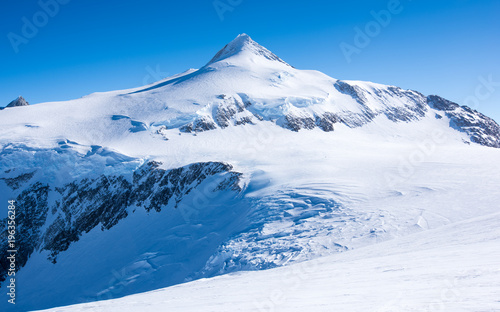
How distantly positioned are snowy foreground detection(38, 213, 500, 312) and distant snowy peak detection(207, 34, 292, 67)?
7913 centimetres

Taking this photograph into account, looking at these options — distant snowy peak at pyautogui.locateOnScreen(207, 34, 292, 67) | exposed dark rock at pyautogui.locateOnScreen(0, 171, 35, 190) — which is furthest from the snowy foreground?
distant snowy peak at pyautogui.locateOnScreen(207, 34, 292, 67)

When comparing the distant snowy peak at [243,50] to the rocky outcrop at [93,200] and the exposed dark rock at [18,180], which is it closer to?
the rocky outcrop at [93,200]

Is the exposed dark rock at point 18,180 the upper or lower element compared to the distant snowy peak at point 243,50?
lower

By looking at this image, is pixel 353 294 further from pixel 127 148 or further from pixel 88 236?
pixel 127 148

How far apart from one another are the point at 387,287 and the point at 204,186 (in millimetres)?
29651

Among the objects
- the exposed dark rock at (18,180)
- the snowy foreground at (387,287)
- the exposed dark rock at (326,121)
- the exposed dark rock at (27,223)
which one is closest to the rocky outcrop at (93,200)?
the exposed dark rock at (27,223)

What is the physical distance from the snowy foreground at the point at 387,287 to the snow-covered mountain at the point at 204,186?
24.9 feet

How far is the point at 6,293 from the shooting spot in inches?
1334

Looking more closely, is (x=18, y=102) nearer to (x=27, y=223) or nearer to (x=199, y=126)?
(x=27, y=223)

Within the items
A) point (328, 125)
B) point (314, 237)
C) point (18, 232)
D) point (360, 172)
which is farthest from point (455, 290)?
point (328, 125)

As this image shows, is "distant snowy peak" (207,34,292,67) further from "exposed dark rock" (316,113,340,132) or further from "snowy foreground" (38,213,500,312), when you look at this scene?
"snowy foreground" (38,213,500,312)

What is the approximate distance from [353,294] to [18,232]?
43597 mm

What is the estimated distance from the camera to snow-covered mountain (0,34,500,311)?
2688cm

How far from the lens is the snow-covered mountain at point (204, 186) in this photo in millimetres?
26875
